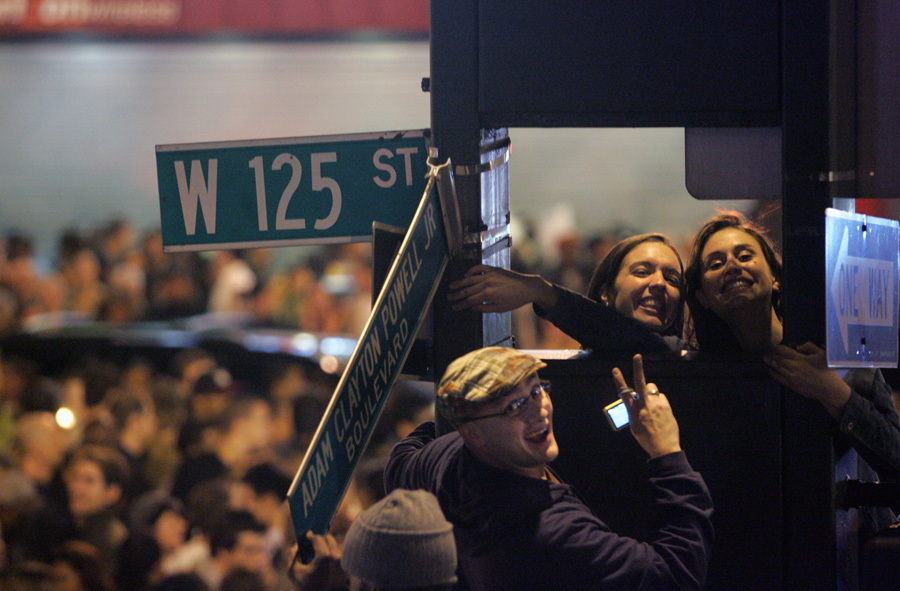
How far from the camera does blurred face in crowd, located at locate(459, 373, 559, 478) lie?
2016 mm

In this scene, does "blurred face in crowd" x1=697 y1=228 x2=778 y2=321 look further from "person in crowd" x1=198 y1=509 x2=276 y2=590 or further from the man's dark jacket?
"person in crowd" x1=198 y1=509 x2=276 y2=590

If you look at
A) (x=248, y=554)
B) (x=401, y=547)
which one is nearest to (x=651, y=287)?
(x=401, y=547)

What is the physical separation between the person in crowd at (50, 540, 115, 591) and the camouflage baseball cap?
382 cm

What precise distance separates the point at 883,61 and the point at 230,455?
451 centimetres

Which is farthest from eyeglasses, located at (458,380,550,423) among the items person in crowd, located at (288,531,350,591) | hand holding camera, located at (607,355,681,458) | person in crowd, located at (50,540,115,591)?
person in crowd, located at (50,540,115,591)

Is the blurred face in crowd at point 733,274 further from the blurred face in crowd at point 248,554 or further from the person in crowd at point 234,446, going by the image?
the person in crowd at point 234,446

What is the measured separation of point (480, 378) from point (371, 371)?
226 mm

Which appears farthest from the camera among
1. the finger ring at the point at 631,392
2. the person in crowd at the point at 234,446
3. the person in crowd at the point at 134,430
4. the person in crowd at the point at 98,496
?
the person in crowd at the point at 134,430

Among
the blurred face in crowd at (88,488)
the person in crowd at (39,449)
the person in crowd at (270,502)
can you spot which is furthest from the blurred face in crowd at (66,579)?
the person in crowd at (270,502)

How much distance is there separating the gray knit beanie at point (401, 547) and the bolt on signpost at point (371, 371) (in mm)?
100

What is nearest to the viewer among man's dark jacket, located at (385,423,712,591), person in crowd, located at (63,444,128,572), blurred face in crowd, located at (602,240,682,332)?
man's dark jacket, located at (385,423,712,591)

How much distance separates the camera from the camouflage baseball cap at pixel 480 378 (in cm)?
200

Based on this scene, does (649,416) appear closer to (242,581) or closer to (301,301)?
(242,581)

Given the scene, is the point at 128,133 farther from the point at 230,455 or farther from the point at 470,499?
the point at 470,499
